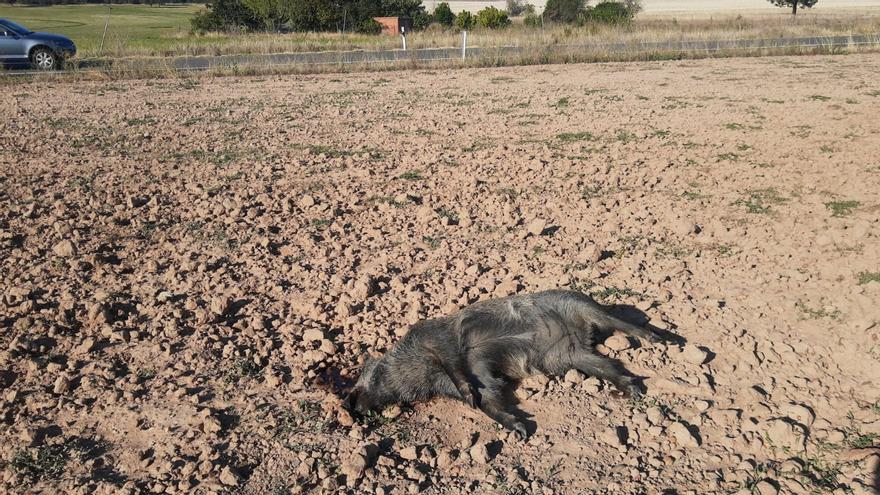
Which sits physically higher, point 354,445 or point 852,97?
point 852,97

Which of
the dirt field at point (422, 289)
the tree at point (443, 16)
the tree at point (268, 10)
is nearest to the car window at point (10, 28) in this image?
the dirt field at point (422, 289)

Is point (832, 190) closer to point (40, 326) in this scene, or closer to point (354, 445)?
point (354, 445)

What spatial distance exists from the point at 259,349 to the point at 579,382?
6.95 feet

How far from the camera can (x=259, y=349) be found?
4723mm

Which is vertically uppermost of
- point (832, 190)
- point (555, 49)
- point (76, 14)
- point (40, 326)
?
point (76, 14)

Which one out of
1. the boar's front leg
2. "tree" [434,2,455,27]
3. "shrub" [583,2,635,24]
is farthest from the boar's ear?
"tree" [434,2,455,27]

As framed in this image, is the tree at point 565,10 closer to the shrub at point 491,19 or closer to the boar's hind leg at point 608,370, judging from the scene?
→ the shrub at point 491,19

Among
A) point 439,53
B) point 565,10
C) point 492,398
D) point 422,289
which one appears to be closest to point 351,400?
point 492,398

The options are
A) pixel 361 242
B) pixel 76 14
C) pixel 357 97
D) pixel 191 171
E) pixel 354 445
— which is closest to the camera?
pixel 354 445

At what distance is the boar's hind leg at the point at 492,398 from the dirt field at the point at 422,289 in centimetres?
9

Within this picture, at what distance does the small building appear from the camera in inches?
1540

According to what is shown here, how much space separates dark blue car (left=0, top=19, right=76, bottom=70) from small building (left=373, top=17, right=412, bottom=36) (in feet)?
68.9

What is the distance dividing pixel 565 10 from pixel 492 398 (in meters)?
48.2

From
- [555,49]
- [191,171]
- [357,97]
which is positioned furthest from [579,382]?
[555,49]
